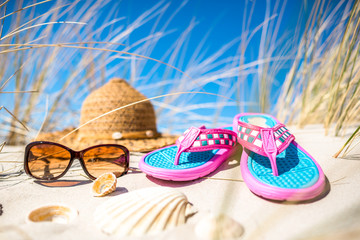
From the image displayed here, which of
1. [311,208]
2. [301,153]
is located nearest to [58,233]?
[311,208]

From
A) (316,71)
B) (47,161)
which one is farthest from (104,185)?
(316,71)

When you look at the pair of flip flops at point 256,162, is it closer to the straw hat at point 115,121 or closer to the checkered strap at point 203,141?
Answer: the checkered strap at point 203,141

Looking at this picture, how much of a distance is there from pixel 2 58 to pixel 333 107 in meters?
3.01

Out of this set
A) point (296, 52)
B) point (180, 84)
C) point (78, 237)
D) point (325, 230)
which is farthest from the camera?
point (180, 84)

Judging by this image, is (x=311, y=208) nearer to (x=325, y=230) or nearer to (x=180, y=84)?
(x=325, y=230)

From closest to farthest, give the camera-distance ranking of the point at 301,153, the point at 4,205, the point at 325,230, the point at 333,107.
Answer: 1. the point at 325,230
2. the point at 4,205
3. the point at 301,153
4. the point at 333,107

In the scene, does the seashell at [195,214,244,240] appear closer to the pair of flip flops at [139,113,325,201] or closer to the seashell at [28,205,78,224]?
the pair of flip flops at [139,113,325,201]

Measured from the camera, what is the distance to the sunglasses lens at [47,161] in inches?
52.1

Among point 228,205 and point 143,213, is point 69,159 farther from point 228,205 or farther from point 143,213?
point 228,205

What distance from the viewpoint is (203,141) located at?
1301mm

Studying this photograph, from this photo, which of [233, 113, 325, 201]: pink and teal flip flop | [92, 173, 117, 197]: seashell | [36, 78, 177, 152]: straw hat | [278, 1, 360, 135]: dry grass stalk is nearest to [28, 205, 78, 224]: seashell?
[92, 173, 117, 197]: seashell

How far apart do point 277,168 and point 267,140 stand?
0.15 meters

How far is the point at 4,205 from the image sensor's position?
1.02m

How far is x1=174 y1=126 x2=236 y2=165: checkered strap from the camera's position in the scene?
1265 mm
